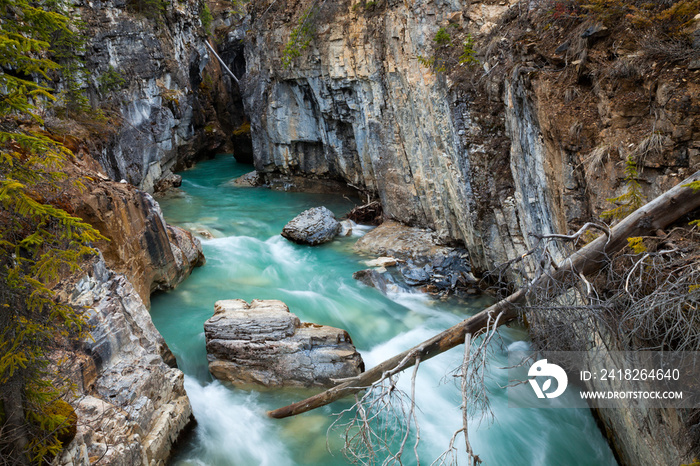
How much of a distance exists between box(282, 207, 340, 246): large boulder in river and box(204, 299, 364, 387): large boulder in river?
5.78 meters

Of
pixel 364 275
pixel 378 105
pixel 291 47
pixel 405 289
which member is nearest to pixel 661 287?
pixel 405 289

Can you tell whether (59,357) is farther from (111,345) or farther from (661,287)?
(661,287)

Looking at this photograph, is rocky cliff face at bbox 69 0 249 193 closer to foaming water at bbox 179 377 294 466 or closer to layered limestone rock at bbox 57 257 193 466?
layered limestone rock at bbox 57 257 193 466

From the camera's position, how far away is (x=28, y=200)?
443cm

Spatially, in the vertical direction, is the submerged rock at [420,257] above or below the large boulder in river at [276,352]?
below

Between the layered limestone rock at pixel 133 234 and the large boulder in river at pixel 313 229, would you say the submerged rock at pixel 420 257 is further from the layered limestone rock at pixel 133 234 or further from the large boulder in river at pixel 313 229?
the layered limestone rock at pixel 133 234

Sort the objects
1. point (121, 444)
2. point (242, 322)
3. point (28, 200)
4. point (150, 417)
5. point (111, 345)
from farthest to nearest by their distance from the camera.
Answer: point (242, 322), point (111, 345), point (150, 417), point (121, 444), point (28, 200)

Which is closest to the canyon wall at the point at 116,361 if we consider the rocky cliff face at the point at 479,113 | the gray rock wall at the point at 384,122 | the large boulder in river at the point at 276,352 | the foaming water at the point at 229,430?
the foaming water at the point at 229,430

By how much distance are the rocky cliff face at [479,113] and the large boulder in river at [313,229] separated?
2.06m

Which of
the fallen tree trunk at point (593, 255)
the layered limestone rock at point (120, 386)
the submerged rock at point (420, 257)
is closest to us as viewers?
the fallen tree trunk at point (593, 255)

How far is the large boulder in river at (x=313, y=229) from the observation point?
1390 cm

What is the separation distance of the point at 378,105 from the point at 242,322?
8752 millimetres

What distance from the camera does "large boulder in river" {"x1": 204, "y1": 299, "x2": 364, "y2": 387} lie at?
7.53 m

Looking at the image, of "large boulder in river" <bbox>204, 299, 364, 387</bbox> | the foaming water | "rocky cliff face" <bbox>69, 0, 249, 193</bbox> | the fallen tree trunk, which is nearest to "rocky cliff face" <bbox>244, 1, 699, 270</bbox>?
the fallen tree trunk
